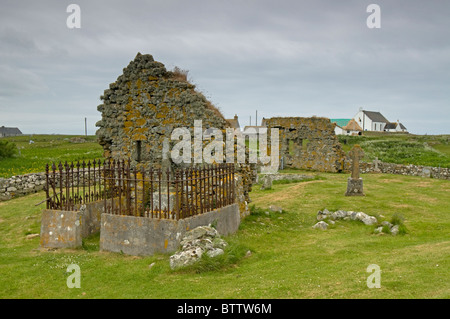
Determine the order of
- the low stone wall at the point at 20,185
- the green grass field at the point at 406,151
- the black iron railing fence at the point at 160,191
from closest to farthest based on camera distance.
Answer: the black iron railing fence at the point at 160,191 → the low stone wall at the point at 20,185 → the green grass field at the point at 406,151

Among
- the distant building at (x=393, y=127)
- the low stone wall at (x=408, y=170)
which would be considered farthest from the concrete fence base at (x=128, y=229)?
the distant building at (x=393, y=127)

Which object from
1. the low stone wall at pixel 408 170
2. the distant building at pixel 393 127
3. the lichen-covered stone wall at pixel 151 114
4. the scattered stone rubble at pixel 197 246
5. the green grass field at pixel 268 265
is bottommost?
the green grass field at pixel 268 265

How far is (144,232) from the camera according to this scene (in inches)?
382

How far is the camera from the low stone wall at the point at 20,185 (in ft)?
65.9

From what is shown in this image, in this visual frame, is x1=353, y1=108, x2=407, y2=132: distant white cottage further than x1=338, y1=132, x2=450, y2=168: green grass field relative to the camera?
Yes

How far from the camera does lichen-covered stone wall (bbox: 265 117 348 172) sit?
3025cm

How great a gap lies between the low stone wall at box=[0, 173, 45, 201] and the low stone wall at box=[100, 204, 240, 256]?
42.1 ft

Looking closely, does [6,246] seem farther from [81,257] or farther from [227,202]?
[227,202]

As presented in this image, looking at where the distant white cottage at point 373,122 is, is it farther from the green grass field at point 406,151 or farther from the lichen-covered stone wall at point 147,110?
the lichen-covered stone wall at point 147,110

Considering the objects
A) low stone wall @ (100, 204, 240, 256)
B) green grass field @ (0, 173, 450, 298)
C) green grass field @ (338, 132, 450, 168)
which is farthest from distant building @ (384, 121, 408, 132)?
low stone wall @ (100, 204, 240, 256)

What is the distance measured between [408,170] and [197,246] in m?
23.3

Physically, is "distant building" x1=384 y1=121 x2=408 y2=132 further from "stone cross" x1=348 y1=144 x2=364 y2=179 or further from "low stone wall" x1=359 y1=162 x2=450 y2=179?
"stone cross" x1=348 y1=144 x2=364 y2=179

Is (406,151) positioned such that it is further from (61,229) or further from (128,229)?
(61,229)

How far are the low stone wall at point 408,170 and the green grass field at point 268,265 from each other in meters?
12.8
